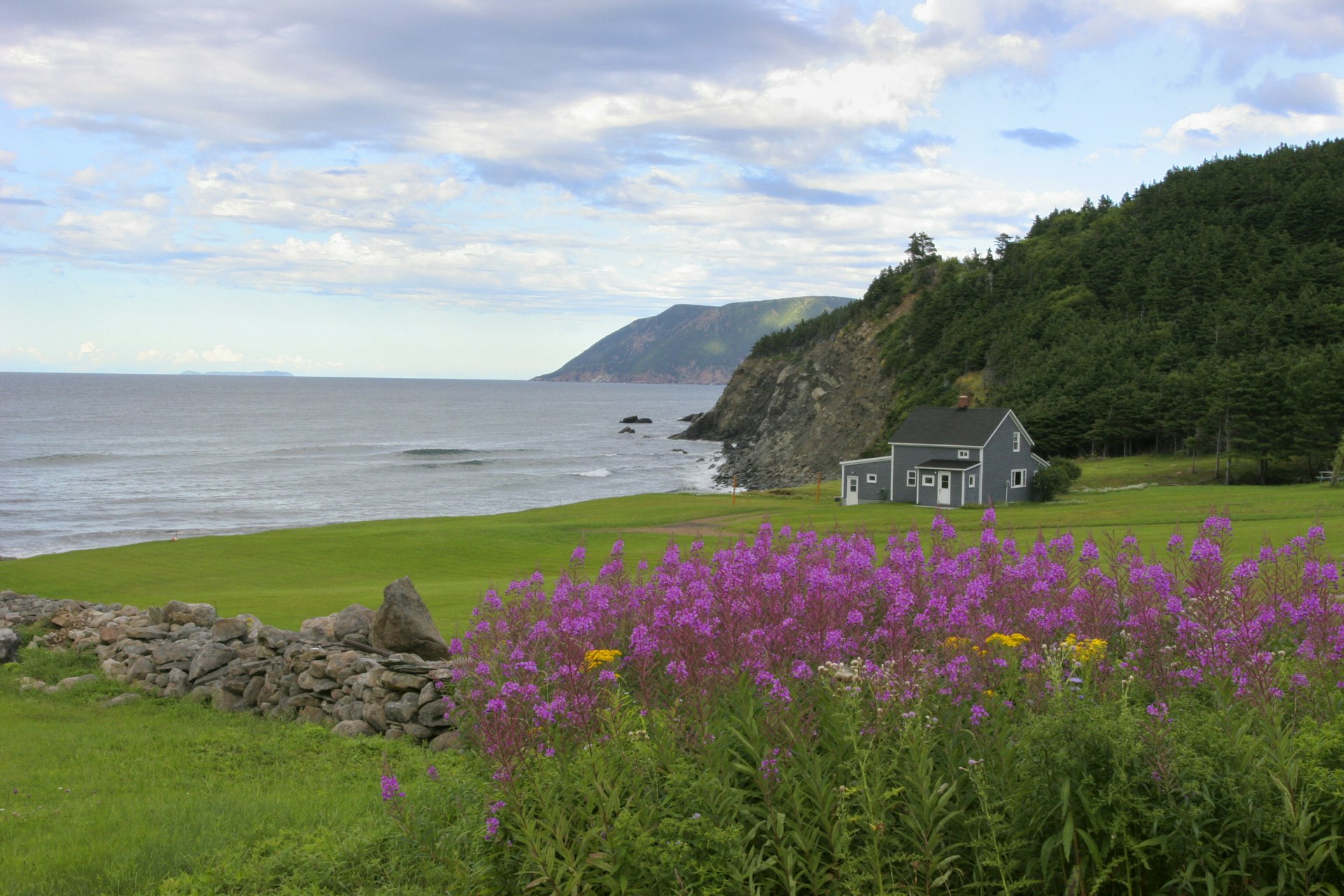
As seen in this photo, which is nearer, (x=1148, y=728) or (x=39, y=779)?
(x=1148, y=728)

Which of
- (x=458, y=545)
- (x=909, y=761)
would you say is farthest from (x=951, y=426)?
(x=909, y=761)

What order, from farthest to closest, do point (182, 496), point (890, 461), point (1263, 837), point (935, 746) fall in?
point (182, 496)
point (890, 461)
point (935, 746)
point (1263, 837)

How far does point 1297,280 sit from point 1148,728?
327 feet

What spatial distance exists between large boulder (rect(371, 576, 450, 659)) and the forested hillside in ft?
186

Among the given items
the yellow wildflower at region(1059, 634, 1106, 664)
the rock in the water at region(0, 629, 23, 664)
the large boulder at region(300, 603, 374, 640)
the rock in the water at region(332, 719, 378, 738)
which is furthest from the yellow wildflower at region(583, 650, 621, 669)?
the rock in the water at region(0, 629, 23, 664)

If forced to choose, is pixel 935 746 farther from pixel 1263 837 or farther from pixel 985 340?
pixel 985 340

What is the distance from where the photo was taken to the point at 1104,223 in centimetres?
11588

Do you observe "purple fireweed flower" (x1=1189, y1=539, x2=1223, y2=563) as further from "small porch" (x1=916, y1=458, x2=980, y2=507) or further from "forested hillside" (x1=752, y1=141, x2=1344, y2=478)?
"forested hillside" (x1=752, y1=141, x2=1344, y2=478)

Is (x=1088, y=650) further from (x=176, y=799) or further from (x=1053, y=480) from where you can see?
(x=1053, y=480)

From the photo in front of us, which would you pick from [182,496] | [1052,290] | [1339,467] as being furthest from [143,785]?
[1052,290]

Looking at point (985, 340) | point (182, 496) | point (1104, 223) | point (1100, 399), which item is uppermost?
point (1104, 223)

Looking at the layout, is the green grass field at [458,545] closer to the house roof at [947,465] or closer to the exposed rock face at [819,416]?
the house roof at [947,465]

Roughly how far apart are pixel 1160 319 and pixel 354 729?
9523cm

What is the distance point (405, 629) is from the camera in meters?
12.3
